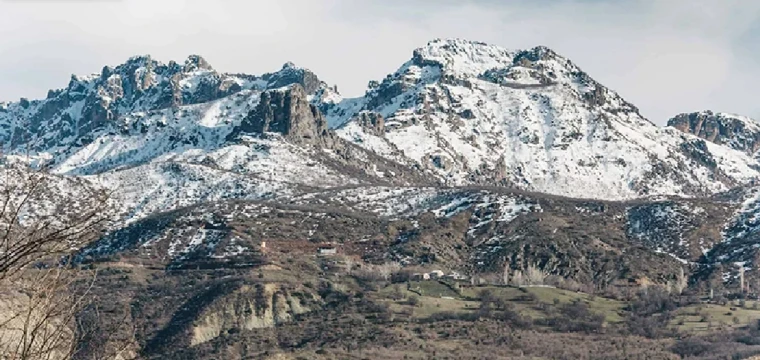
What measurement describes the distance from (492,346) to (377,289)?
111ft

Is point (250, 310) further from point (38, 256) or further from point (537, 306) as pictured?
point (38, 256)

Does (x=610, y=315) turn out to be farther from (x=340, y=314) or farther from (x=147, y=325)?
(x=147, y=325)

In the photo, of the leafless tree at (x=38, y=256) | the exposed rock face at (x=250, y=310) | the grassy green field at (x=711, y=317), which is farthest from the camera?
the exposed rock face at (x=250, y=310)

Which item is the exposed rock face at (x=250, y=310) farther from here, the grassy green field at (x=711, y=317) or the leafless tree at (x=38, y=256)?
the leafless tree at (x=38, y=256)

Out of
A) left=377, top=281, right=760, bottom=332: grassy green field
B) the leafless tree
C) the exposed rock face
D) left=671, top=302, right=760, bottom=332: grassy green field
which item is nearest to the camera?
the leafless tree

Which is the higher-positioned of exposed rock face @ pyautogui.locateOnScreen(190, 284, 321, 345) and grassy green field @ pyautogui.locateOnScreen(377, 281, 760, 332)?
grassy green field @ pyautogui.locateOnScreen(377, 281, 760, 332)


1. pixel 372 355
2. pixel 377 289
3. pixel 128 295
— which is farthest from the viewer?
pixel 377 289

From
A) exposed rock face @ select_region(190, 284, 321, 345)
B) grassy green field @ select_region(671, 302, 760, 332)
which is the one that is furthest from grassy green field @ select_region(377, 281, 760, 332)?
exposed rock face @ select_region(190, 284, 321, 345)

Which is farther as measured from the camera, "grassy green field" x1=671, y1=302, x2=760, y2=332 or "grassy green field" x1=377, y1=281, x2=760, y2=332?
"grassy green field" x1=377, y1=281, x2=760, y2=332

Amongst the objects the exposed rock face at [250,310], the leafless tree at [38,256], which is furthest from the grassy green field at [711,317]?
the leafless tree at [38,256]

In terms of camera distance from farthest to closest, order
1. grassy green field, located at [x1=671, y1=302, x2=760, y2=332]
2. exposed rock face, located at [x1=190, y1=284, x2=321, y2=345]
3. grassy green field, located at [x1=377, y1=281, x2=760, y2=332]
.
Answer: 1. grassy green field, located at [x1=377, y1=281, x2=760, y2=332]
2. exposed rock face, located at [x1=190, y1=284, x2=321, y2=345]
3. grassy green field, located at [x1=671, y1=302, x2=760, y2=332]

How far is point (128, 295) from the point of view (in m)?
184

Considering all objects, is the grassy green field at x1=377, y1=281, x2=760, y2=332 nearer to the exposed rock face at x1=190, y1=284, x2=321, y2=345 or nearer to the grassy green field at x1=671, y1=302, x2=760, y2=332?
the grassy green field at x1=671, y1=302, x2=760, y2=332

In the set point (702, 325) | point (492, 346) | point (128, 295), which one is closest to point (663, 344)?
point (702, 325)
